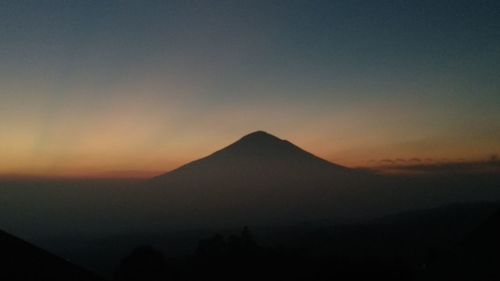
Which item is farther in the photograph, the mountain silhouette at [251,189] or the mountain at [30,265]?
the mountain silhouette at [251,189]

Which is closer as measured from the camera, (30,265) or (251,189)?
(30,265)

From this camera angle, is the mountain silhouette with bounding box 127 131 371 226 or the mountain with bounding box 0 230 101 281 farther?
the mountain silhouette with bounding box 127 131 371 226

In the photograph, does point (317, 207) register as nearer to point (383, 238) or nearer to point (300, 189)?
point (300, 189)

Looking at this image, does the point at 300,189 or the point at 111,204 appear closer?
the point at 111,204

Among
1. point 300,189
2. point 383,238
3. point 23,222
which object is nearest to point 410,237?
point 383,238
